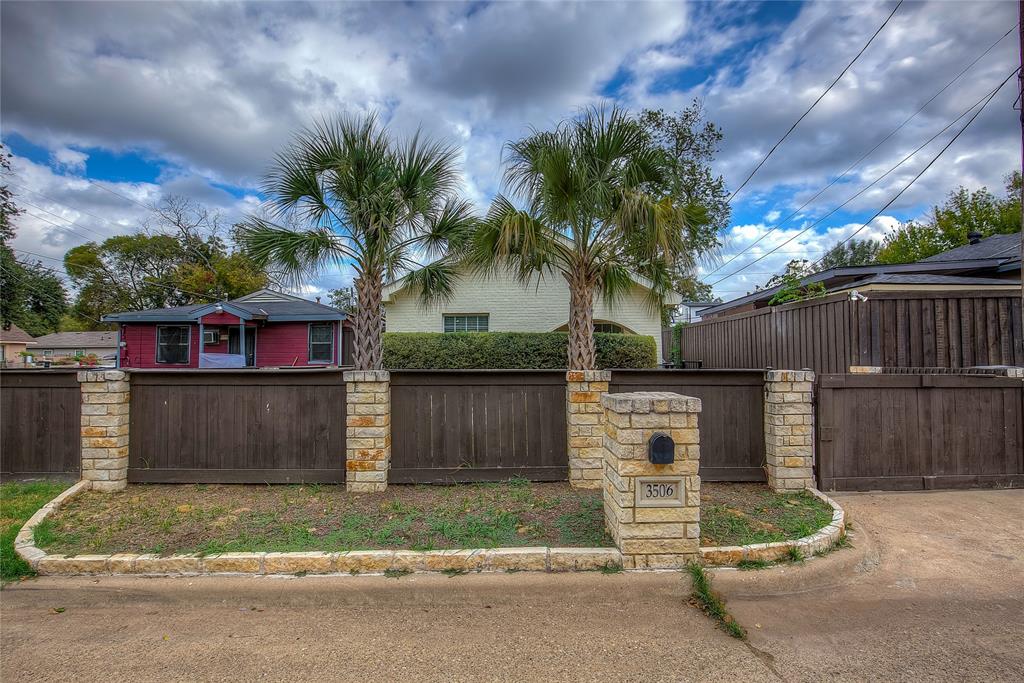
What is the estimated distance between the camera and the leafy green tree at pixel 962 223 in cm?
2259

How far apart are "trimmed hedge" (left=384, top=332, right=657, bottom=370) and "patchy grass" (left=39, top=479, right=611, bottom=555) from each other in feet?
18.0

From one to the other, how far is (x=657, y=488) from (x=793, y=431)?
2317mm

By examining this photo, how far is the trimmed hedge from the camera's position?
10.3 meters

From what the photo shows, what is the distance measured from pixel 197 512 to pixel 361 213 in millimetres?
4311

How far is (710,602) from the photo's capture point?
2918 mm

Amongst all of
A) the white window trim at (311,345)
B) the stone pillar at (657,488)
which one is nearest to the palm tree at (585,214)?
the stone pillar at (657,488)

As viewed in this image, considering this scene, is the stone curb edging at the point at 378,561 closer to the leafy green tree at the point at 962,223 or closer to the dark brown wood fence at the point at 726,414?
the dark brown wood fence at the point at 726,414

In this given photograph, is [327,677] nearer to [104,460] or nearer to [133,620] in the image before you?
[133,620]

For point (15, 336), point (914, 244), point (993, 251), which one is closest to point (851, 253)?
point (914, 244)

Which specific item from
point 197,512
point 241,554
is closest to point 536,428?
point 241,554

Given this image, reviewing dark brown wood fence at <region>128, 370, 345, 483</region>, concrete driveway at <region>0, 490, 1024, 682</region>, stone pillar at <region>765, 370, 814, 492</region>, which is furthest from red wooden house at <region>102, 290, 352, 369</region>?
stone pillar at <region>765, 370, 814, 492</region>

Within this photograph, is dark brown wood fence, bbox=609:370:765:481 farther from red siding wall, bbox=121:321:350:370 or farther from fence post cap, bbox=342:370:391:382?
red siding wall, bbox=121:321:350:370

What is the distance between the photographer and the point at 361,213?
6.85 metres

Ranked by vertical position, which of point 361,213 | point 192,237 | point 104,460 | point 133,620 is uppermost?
point 192,237
